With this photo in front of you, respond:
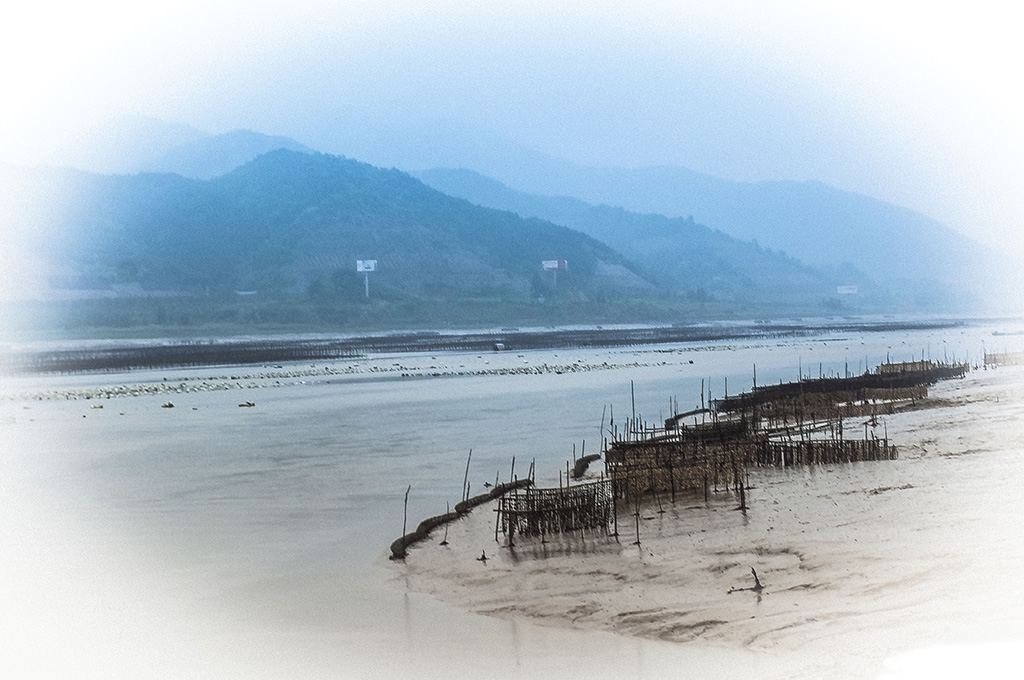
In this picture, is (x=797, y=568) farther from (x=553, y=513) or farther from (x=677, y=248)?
(x=677, y=248)

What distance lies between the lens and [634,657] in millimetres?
5891

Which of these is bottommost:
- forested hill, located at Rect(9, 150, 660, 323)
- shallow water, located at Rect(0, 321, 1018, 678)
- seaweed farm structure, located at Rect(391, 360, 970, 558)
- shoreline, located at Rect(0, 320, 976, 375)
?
shallow water, located at Rect(0, 321, 1018, 678)

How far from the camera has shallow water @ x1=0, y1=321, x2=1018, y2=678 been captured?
626 cm

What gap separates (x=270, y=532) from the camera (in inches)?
392

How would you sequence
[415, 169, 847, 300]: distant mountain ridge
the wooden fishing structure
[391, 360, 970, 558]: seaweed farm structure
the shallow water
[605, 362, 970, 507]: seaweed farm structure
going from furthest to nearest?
[415, 169, 847, 300]: distant mountain ridge, [605, 362, 970, 507]: seaweed farm structure, [391, 360, 970, 558]: seaweed farm structure, the wooden fishing structure, the shallow water

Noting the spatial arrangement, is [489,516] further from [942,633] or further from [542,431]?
[542,431]

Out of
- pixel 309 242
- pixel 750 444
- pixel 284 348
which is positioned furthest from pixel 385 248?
pixel 750 444

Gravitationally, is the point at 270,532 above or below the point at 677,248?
below

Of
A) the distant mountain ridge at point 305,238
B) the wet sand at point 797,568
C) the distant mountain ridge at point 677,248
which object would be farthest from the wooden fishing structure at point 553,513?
the distant mountain ridge at point 677,248

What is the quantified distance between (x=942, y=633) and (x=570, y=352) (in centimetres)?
4000

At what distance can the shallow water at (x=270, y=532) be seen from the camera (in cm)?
626

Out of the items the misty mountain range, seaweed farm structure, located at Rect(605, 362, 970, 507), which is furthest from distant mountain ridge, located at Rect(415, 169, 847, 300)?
seaweed farm structure, located at Rect(605, 362, 970, 507)

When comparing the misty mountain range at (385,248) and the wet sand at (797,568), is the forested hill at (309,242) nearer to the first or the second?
the misty mountain range at (385,248)

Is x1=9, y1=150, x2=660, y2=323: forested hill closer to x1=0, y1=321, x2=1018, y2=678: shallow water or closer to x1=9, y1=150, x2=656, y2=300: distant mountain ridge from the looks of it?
x1=9, y1=150, x2=656, y2=300: distant mountain ridge
